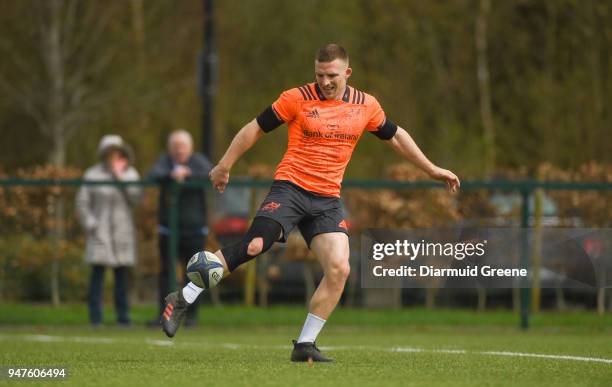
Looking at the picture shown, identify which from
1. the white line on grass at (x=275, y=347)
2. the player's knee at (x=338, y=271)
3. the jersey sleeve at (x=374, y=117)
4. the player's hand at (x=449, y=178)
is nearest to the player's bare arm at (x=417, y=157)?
the player's hand at (x=449, y=178)

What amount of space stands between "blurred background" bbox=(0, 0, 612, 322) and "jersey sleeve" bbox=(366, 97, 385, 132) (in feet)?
17.7

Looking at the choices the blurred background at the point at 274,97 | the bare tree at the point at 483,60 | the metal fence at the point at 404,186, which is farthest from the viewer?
the bare tree at the point at 483,60

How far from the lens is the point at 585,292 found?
15.8 metres

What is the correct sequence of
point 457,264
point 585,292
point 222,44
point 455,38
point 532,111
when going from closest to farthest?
1. point 457,264
2. point 585,292
3. point 532,111
4. point 222,44
5. point 455,38

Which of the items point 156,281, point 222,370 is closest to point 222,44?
point 156,281

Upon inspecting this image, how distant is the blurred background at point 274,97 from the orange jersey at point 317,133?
220 inches

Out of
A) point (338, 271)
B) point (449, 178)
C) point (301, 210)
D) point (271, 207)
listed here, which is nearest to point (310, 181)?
point (301, 210)

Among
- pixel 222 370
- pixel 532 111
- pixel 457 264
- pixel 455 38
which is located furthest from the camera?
pixel 455 38

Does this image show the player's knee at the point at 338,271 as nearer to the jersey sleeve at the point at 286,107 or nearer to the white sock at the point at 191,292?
Result: the white sock at the point at 191,292

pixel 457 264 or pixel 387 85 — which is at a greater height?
pixel 387 85

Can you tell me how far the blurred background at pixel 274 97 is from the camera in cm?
1677

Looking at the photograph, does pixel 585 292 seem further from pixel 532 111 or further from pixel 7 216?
pixel 532 111

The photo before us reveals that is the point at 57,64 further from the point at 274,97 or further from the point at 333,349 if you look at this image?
the point at 333,349

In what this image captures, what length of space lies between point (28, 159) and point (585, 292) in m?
16.8
